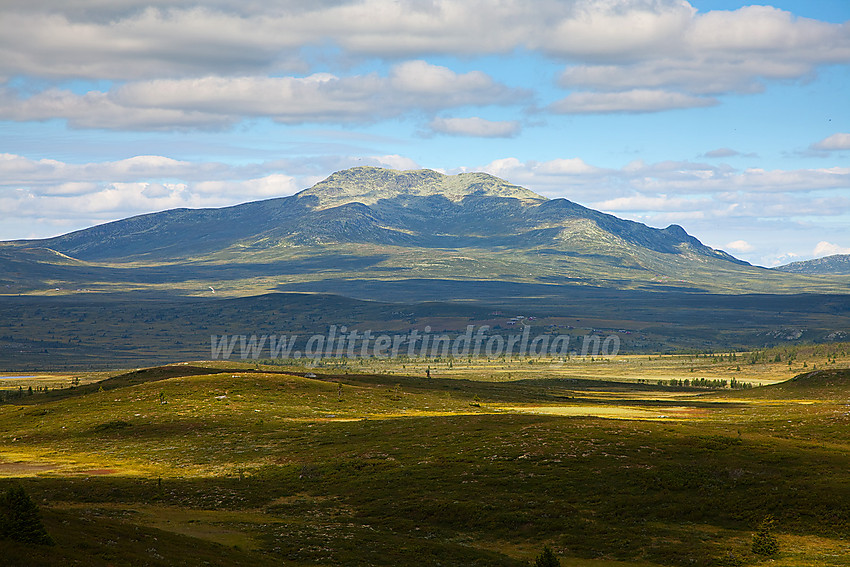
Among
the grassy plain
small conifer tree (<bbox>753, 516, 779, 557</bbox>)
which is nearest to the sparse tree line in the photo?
the grassy plain

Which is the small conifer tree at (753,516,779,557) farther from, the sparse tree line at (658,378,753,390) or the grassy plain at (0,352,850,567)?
the sparse tree line at (658,378,753,390)

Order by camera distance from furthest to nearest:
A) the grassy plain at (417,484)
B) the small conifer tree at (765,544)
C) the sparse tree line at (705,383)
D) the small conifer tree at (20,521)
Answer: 1. the sparse tree line at (705,383)
2. the grassy plain at (417,484)
3. the small conifer tree at (765,544)
4. the small conifer tree at (20,521)

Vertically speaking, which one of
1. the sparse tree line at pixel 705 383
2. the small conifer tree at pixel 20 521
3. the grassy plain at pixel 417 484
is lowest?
the sparse tree line at pixel 705 383

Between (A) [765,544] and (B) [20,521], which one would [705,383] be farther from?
(B) [20,521]

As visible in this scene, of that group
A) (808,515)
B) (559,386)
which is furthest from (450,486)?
(559,386)

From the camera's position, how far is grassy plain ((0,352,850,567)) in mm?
41344

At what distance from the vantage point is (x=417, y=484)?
57.4 meters

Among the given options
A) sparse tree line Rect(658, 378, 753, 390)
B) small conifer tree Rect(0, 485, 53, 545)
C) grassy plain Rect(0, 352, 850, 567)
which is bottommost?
sparse tree line Rect(658, 378, 753, 390)

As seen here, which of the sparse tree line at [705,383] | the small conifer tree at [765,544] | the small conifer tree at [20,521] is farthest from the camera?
the sparse tree line at [705,383]

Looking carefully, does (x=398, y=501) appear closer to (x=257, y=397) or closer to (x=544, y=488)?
(x=544, y=488)

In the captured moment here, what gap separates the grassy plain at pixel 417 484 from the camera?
4134 cm

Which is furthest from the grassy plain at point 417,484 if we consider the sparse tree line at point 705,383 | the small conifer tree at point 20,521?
the sparse tree line at point 705,383

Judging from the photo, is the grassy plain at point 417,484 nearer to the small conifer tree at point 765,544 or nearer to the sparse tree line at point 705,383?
the small conifer tree at point 765,544

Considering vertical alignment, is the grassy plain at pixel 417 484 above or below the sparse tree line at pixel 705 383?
above
